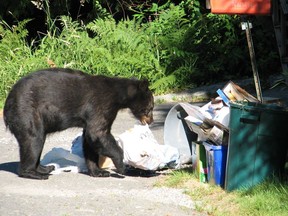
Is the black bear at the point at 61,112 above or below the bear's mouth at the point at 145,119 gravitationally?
above

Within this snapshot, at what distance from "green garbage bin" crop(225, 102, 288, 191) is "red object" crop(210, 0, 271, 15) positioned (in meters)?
1.39

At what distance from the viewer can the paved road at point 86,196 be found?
6578 mm

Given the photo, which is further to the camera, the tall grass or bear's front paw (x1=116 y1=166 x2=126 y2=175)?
bear's front paw (x1=116 y1=166 x2=126 y2=175)

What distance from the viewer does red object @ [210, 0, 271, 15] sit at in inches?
310

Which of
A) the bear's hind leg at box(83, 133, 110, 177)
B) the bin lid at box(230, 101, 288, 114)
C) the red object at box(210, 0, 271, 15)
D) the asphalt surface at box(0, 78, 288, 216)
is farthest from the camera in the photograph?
the bear's hind leg at box(83, 133, 110, 177)

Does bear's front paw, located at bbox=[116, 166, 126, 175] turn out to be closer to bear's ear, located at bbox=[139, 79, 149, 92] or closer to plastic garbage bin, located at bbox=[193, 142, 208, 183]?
plastic garbage bin, located at bbox=[193, 142, 208, 183]

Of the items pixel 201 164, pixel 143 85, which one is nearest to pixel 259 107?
pixel 201 164

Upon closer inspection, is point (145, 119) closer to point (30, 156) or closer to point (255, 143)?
point (30, 156)

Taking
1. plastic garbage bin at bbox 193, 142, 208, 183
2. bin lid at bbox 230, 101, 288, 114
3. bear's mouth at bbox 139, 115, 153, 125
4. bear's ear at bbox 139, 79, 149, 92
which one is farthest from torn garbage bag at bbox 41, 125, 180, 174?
bin lid at bbox 230, 101, 288, 114

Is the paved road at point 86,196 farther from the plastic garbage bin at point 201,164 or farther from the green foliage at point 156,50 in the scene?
the green foliage at point 156,50

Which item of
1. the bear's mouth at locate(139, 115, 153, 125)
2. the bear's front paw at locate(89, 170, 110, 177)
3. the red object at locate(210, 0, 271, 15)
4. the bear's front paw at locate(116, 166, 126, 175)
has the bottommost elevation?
the bear's front paw at locate(89, 170, 110, 177)

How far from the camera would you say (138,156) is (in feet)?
26.9

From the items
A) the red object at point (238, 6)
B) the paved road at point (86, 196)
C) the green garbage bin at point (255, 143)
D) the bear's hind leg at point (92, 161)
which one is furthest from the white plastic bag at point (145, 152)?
the red object at point (238, 6)

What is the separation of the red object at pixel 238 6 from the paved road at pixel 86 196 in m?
2.18
